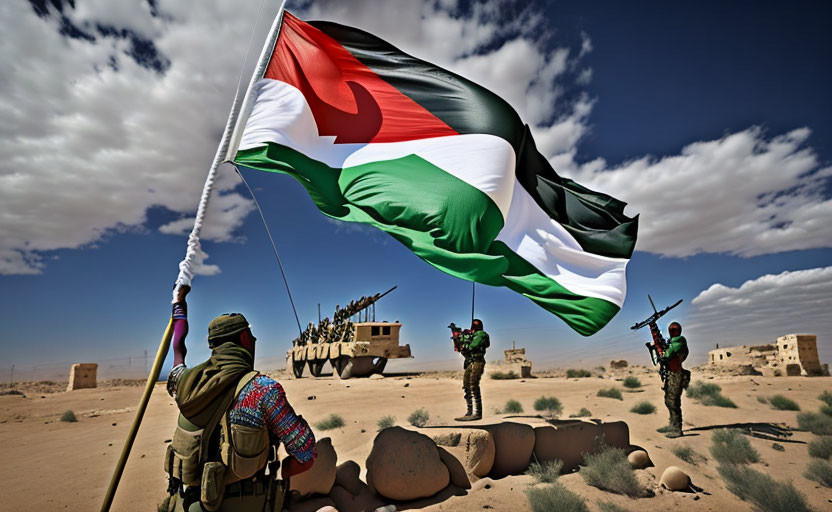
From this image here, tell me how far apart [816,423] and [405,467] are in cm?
947

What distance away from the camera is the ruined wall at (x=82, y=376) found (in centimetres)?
2138

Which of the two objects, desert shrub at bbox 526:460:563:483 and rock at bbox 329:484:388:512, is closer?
rock at bbox 329:484:388:512

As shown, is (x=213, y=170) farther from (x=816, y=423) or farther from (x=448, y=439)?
(x=816, y=423)

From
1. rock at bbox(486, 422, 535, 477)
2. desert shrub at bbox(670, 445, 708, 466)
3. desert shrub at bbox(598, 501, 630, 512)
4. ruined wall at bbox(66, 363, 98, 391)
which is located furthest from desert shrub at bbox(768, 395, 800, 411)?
ruined wall at bbox(66, 363, 98, 391)

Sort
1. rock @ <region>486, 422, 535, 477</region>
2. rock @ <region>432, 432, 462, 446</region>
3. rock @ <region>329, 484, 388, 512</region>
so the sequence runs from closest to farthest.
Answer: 1. rock @ <region>329, 484, 388, 512</region>
2. rock @ <region>432, 432, 462, 446</region>
3. rock @ <region>486, 422, 535, 477</region>

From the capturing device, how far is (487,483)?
5.84 meters

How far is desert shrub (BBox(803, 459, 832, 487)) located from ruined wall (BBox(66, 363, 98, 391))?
26.4 metres

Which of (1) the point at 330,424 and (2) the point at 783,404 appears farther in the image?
(2) the point at 783,404

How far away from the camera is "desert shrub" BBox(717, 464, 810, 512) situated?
5148mm

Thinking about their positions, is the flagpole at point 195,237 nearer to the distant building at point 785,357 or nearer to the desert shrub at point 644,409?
the desert shrub at point 644,409

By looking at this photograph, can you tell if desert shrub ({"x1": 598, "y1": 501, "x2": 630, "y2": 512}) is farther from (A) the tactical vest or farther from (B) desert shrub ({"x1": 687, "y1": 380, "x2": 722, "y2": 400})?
(B) desert shrub ({"x1": 687, "y1": 380, "x2": 722, "y2": 400})

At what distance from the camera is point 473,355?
8.99 m

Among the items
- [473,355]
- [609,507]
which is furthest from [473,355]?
[609,507]

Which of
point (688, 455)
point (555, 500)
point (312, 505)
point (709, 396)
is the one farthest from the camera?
point (709, 396)
